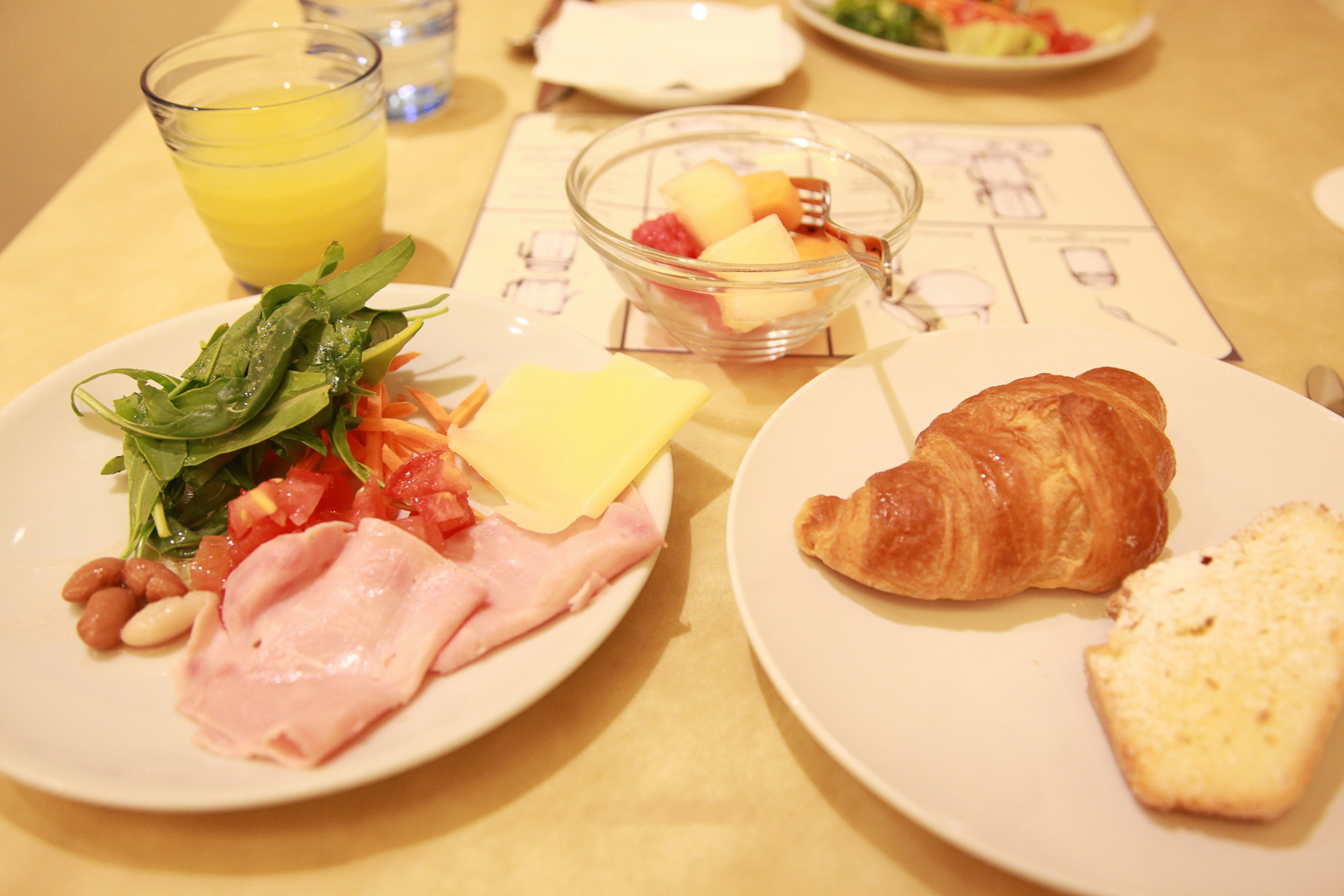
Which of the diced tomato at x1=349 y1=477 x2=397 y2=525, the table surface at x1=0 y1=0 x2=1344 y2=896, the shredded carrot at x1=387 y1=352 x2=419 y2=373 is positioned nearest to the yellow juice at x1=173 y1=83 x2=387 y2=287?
the table surface at x1=0 y1=0 x2=1344 y2=896

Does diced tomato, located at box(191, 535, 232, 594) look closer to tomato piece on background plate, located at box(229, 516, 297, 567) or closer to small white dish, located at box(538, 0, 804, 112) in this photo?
tomato piece on background plate, located at box(229, 516, 297, 567)

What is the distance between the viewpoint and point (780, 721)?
3.77ft

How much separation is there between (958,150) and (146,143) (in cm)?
275

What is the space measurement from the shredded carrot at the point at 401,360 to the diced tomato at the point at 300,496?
36 centimetres

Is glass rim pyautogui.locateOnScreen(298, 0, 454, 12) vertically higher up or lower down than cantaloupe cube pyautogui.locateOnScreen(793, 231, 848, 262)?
higher up

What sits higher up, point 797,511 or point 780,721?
point 797,511

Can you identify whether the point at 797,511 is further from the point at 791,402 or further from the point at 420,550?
the point at 420,550

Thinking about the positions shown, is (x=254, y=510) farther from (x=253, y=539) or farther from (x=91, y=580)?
(x=91, y=580)

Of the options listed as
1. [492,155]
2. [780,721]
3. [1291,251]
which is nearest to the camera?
[780,721]

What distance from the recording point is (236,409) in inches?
52.1

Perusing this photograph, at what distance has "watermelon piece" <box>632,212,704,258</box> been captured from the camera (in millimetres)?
1632

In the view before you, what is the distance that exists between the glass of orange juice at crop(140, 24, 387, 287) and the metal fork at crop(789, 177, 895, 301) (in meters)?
1.05

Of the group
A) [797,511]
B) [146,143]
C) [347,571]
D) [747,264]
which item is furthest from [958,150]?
[146,143]

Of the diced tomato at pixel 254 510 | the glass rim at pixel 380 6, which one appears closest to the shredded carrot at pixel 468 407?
the diced tomato at pixel 254 510
